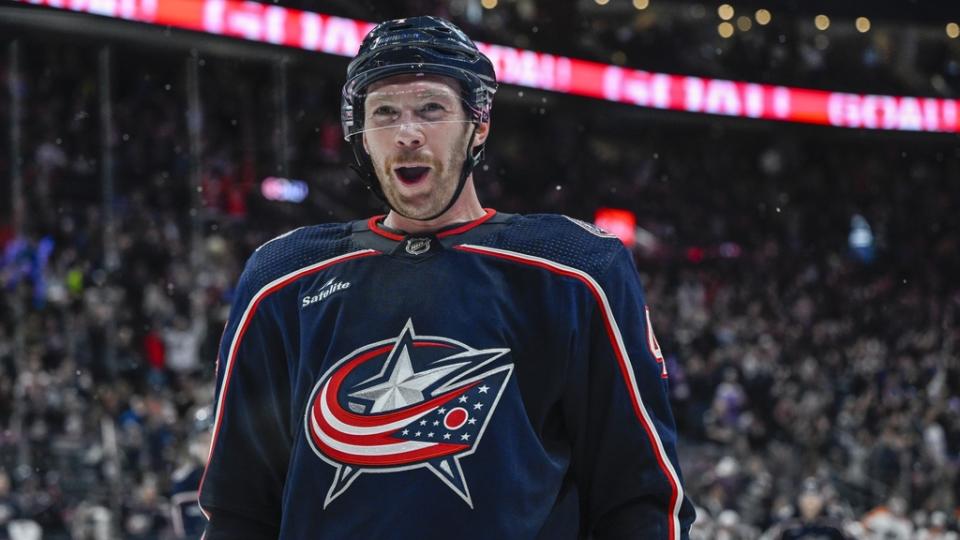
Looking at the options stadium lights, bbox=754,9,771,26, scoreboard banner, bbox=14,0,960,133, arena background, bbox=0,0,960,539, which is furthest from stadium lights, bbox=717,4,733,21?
scoreboard banner, bbox=14,0,960,133

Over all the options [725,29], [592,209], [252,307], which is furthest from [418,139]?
[725,29]

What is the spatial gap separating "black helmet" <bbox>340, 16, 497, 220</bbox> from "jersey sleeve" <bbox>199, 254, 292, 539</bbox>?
0.90 ft

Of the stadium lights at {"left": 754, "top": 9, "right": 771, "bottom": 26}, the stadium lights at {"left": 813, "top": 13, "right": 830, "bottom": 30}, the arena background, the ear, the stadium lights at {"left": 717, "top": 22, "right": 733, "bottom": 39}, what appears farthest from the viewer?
the stadium lights at {"left": 813, "top": 13, "right": 830, "bottom": 30}

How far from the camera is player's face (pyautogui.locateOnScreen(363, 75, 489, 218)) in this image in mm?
1913

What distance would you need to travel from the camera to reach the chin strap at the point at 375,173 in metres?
1.93

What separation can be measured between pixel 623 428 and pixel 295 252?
1.87ft

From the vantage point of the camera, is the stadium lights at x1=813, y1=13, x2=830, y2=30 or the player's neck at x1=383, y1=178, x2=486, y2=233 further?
the stadium lights at x1=813, y1=13, x2=830, y2=30

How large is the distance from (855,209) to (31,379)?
1653 centimetres

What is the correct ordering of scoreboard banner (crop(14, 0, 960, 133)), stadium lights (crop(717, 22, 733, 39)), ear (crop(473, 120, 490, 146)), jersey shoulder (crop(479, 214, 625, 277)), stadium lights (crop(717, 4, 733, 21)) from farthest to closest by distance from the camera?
1. stadium lights (crop(717, 22, 733, 39))
2. stadium lights (crop(717, 4, 733, 21))
3. scoreboard banner (crop(14, 0, 960, 133))
4. ear (crop(473, 120, 490, 146))
5. jersey shoulder (crop(479, 214, 625, 277))

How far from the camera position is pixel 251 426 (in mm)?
1979

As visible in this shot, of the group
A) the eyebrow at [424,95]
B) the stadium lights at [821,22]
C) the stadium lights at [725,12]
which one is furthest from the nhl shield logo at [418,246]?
the stadium lights at [821,22]

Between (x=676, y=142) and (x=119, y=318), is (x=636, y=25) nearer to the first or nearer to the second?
(x=676, y=142)

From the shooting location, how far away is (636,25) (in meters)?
25.0

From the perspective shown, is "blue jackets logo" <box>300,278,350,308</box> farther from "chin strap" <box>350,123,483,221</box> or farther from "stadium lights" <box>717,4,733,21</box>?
"stadium lights" <box>717,4,733,21</box>
